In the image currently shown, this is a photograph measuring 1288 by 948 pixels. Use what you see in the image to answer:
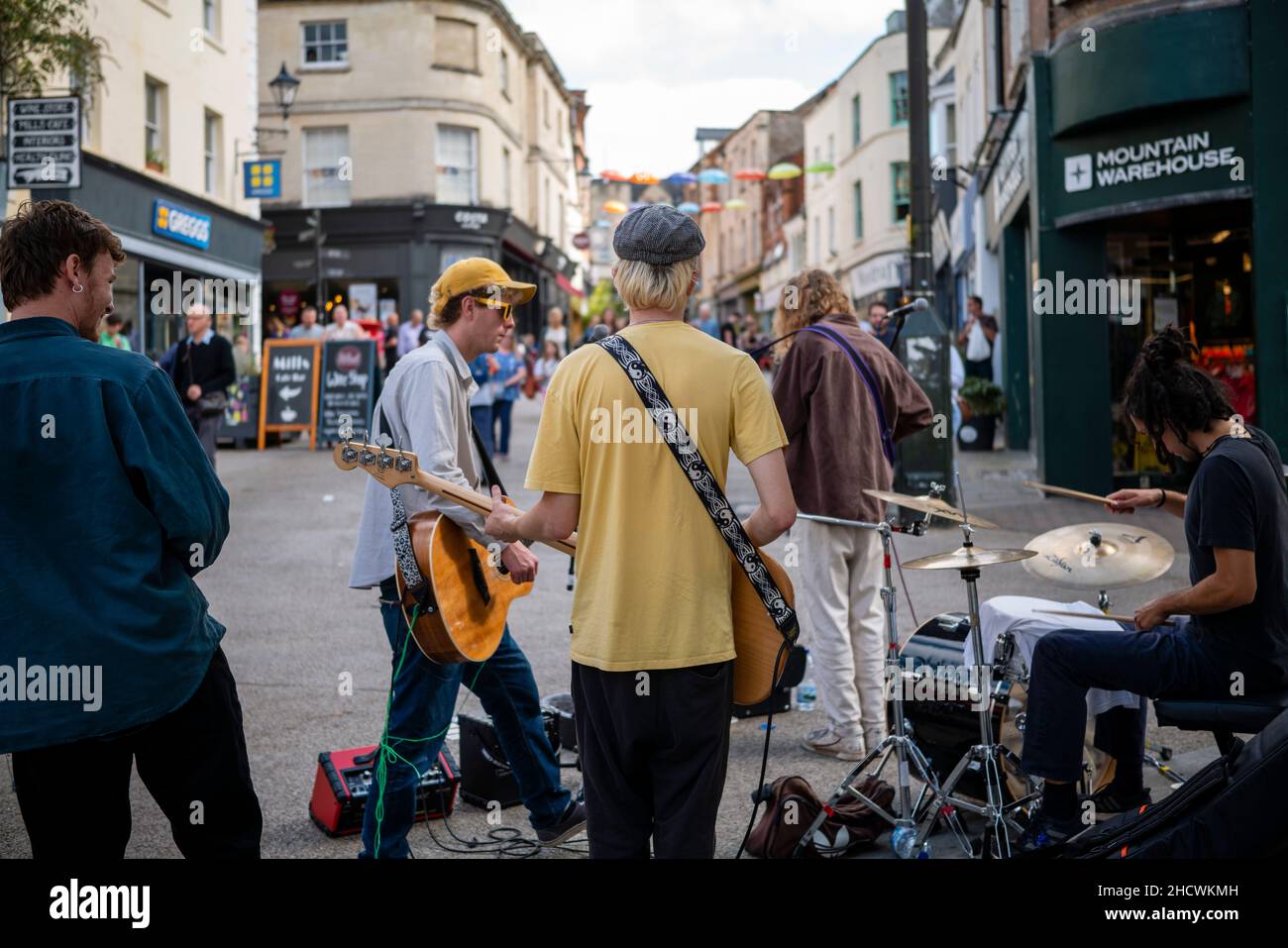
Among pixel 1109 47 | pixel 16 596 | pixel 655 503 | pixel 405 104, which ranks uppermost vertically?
pixel 405 104

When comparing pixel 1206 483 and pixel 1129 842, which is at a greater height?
pixel 1206 483

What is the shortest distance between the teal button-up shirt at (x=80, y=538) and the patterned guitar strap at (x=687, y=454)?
1056 millimetres

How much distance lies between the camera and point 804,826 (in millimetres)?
4250

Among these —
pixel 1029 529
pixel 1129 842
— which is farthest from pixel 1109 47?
pixel 1129 842

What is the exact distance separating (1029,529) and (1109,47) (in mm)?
4651

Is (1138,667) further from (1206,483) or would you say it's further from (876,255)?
(876,255)

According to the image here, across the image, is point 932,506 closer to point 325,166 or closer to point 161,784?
point 161,784

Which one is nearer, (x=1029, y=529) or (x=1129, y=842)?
(x=1129, y=842)

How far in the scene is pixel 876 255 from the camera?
37.2 meters

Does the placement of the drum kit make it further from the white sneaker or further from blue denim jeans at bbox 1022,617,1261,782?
the white sneaker

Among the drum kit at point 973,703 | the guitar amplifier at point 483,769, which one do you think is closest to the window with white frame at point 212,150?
the guitar amplifier at point 483,769

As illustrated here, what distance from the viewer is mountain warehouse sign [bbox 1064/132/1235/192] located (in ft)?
36.9

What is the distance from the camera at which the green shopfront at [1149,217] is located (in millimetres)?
11023

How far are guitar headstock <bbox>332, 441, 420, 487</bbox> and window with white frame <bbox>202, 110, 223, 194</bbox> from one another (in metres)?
20.5
